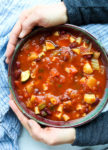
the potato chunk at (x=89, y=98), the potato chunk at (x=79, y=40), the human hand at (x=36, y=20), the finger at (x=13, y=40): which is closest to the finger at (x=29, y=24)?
the human hand at (x=36, y=20)

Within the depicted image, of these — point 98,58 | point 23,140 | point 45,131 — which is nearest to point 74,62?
point 98,58

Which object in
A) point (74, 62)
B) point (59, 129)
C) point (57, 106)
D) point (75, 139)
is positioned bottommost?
point (75, 139)

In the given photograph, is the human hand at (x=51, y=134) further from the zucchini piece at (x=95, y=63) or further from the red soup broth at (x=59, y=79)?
the zucchini piece at (x=95, y=63)

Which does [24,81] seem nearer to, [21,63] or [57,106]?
[21,63]

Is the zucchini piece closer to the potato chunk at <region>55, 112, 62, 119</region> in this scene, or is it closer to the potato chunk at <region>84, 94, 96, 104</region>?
the potato chunk at <region>84, 94, 96, 104</region>

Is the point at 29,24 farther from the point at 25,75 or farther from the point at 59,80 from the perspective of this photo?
the point at 59,80

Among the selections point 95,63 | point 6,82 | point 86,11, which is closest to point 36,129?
point 6,82

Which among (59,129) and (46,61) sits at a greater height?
(46,61)
